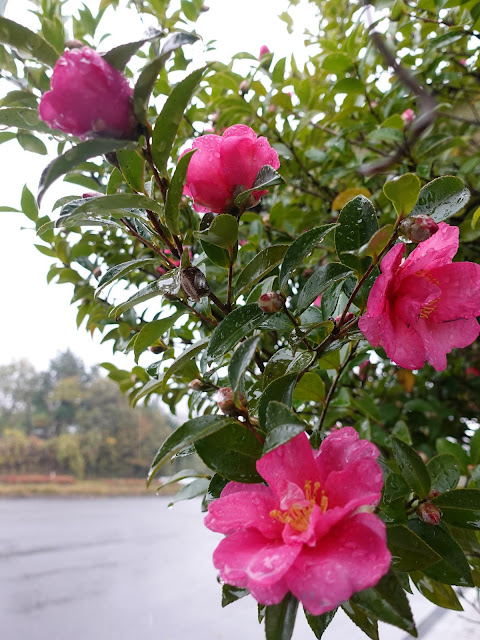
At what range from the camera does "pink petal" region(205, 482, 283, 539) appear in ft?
0.97

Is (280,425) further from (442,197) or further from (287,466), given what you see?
(442,197)

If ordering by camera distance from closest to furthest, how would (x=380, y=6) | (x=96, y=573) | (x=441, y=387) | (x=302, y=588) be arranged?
(x=302, y=588) → (x=380, y=6) → (x=441, y=387) → (x=96, y=573)

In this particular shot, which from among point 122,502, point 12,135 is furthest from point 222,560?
point 122,502

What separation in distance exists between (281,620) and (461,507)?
183 mm

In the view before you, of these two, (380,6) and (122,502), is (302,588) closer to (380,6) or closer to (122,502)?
(380,6)

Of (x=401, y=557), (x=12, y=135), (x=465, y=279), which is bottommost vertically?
(x=401, y=557)

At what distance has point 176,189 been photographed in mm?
352

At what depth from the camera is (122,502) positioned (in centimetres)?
180

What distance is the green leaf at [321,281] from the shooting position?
371 mm

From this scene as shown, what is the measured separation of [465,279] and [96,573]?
60.2 inches

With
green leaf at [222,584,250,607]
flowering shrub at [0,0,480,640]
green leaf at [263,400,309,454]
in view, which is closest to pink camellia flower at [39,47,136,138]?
flowering shrub at [0,0,480,640]

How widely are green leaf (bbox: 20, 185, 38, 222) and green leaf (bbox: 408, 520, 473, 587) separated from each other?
2.28ft

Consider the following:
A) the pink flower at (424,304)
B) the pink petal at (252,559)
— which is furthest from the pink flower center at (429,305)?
the pink petal at (252,559)

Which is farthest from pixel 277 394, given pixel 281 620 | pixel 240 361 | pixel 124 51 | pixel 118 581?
pixel 118 581
